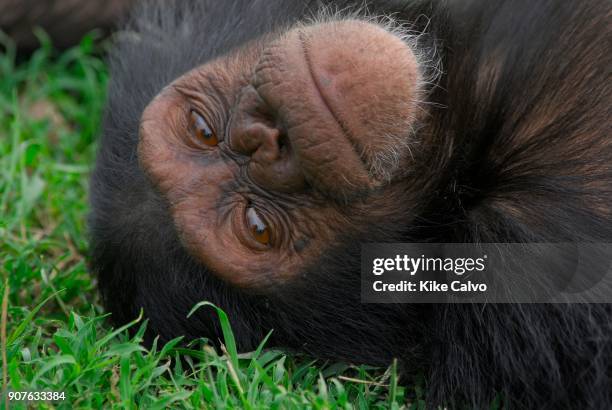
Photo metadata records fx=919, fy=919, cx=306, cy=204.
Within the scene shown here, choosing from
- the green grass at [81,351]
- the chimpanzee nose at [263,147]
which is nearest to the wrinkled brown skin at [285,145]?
the chimpanzee nose at [263,147]

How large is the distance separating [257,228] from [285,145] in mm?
312

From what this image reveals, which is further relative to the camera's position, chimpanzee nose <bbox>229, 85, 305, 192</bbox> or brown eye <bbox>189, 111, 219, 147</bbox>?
brown eye <bbox>189, 111, 219, 147</bbox>

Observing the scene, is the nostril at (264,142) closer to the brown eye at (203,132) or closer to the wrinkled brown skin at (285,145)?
the wrinkled brown skin at (285,145)

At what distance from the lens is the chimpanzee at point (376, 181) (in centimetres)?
285

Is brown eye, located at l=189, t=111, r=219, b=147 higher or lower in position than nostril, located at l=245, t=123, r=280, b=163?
higher

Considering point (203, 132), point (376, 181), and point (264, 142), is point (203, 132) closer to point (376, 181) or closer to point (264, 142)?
point (264, 142)

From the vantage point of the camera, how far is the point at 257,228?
10.2 feet

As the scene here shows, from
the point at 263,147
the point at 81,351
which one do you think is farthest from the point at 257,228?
the point at 81,351

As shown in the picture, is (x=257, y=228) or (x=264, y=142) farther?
(x=257, y=228)

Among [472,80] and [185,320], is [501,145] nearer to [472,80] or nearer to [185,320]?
[472,80]

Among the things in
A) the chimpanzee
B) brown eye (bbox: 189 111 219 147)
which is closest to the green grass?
the chimpanzee

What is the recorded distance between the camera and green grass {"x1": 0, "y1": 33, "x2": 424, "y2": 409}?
9.31 feet

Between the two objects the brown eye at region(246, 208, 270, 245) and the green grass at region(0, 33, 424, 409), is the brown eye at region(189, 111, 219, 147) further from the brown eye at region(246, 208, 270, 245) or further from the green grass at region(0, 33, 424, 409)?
the green grass at region(0, 33, 424, 409)

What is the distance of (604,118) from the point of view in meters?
2.88
